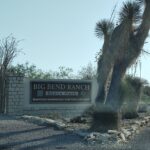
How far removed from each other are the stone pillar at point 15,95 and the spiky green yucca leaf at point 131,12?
9.75m

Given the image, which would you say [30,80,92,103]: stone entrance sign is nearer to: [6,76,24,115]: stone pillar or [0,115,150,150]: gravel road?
[6,76,24,115]: stone pillar

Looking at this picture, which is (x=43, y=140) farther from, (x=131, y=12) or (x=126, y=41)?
(x=131, y=12)

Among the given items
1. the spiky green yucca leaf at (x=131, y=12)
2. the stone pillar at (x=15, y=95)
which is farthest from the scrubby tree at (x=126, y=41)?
the stone pillar at (x=15, y=95)

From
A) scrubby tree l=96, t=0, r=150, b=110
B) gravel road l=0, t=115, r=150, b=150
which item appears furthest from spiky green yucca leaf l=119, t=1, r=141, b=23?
gravel road l=0, t=115, r=150, b=150

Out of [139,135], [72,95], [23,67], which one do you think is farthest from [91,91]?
[23,67]

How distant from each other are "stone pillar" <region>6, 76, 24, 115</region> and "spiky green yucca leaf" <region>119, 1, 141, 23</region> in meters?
9.75

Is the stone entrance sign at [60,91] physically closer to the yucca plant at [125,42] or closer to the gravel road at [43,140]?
the gravel road at [43,140]

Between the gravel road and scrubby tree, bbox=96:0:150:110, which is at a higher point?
scrubby tree, bbox=96:0:150:110

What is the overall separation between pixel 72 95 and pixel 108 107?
11364 mm

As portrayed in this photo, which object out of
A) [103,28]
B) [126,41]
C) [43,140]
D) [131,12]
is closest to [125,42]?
[126,41]

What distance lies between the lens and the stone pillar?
29.2m

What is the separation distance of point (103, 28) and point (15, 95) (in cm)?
729

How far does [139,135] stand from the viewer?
21.1 m

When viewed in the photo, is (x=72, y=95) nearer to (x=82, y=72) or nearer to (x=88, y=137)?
(x=88, y=137)
